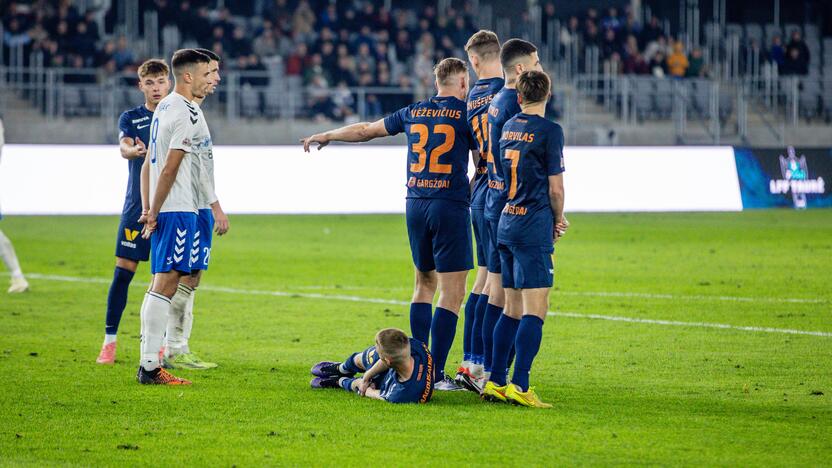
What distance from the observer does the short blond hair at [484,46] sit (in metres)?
Answer: 8.11

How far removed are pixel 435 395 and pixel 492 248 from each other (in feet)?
3.40

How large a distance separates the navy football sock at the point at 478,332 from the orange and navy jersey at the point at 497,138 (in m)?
0.82

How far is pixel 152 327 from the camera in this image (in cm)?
819

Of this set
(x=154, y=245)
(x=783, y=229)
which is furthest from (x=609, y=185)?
(x=154, y=245)

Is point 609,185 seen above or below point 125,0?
below

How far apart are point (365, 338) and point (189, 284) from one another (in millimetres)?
1880

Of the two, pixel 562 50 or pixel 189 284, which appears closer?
pixel 189 284

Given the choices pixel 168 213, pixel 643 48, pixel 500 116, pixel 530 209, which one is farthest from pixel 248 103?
pixel 530 209

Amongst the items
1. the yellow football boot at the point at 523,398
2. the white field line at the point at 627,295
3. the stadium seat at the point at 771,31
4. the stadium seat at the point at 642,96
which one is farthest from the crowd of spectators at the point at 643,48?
the yellow football boot at the point at 523,398

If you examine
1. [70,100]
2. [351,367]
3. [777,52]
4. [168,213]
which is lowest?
[351,367]

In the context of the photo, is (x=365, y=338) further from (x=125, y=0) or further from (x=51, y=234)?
(x=125, y=0)

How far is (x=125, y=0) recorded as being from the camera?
32875 millimetres

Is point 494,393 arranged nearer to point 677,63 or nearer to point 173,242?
point 173,242

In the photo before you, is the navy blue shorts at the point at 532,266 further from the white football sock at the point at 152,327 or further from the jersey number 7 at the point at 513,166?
the white football sock at the point at 152,327
